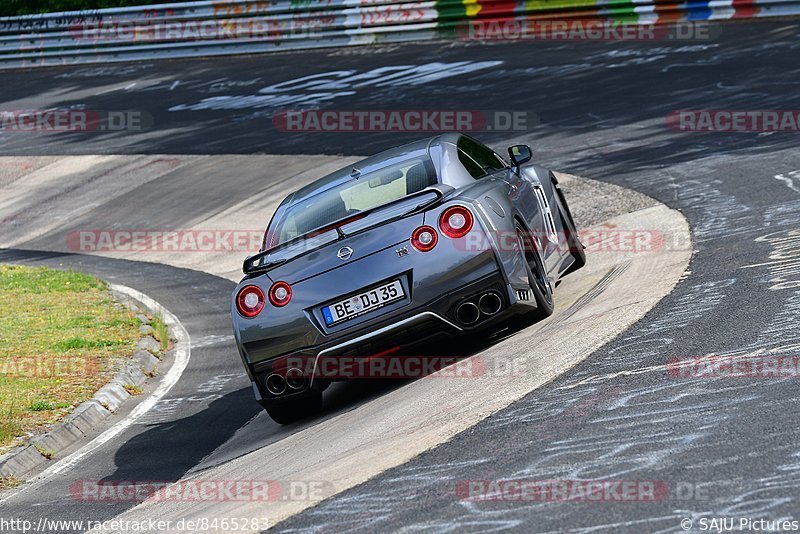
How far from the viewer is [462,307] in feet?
24.2

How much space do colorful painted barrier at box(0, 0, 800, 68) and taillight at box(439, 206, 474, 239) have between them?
16.0m

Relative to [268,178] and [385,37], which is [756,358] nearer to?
[268,178]

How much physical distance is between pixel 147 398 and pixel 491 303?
11.5 feet

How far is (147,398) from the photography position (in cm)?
979

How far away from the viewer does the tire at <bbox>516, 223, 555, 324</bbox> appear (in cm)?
780

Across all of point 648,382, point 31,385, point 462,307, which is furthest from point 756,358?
point 31,385

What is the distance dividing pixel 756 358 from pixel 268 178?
1306 centimetres

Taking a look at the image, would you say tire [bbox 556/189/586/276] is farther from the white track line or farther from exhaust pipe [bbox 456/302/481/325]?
the white track line

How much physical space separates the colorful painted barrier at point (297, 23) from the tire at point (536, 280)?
15274 millimetres

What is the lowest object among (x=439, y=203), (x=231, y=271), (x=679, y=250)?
(x=231, y=271)

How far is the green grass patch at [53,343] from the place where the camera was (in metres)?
9.06

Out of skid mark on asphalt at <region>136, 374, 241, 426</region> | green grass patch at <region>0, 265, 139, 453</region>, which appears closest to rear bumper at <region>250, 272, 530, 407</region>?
skid mark on asphalt at <region>136, 374, 241, 426</region>

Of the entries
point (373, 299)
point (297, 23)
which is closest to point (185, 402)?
point (373, 299)

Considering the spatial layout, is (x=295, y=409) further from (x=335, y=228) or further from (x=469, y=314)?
Result: (x=469, y=314)
